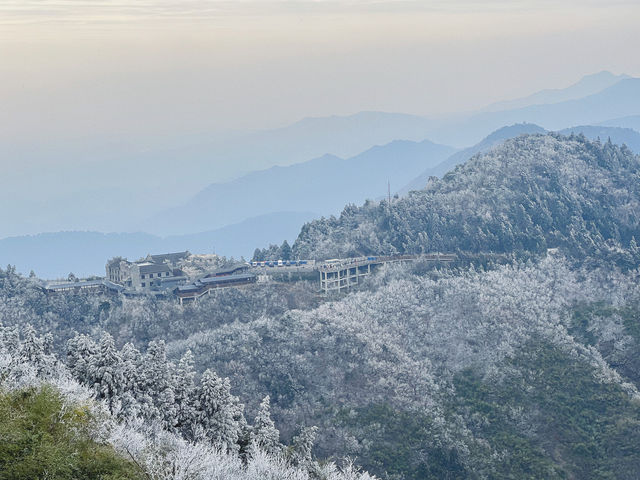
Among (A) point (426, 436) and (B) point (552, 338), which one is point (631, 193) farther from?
(A) point (426, 436)

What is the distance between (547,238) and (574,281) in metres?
7.60

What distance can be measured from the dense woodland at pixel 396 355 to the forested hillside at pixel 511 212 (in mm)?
213

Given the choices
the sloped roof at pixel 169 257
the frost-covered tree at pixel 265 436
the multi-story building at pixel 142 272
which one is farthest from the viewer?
the sloped roof at pixel 169 257

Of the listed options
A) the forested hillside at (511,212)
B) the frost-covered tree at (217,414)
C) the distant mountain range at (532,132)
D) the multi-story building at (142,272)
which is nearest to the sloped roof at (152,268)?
the multi-story building at (142,272)

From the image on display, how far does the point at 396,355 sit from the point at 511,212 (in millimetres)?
26225

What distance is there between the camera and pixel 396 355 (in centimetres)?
6088

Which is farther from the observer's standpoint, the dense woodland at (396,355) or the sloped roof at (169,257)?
the sloped roof at (169,257)

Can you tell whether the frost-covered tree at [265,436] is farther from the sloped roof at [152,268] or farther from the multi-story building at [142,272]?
the sloped roof at [152,268]

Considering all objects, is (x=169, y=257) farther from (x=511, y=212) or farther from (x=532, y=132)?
(x=532, y=132)

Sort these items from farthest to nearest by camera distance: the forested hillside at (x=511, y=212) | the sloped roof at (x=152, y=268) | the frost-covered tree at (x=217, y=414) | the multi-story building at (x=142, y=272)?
the forested hillside at (x=511, y=212)
the sloped roof at (x=152, y=268)
the multi-story building at (x=142, y=272)
the frost-covered tree at (x=217, y=414)

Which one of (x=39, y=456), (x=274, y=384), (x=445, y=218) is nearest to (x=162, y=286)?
(x=274, y=384)

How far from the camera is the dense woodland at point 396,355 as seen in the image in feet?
130

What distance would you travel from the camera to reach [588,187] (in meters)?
Answer: 84.6

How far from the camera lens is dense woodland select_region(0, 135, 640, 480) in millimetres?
39562
